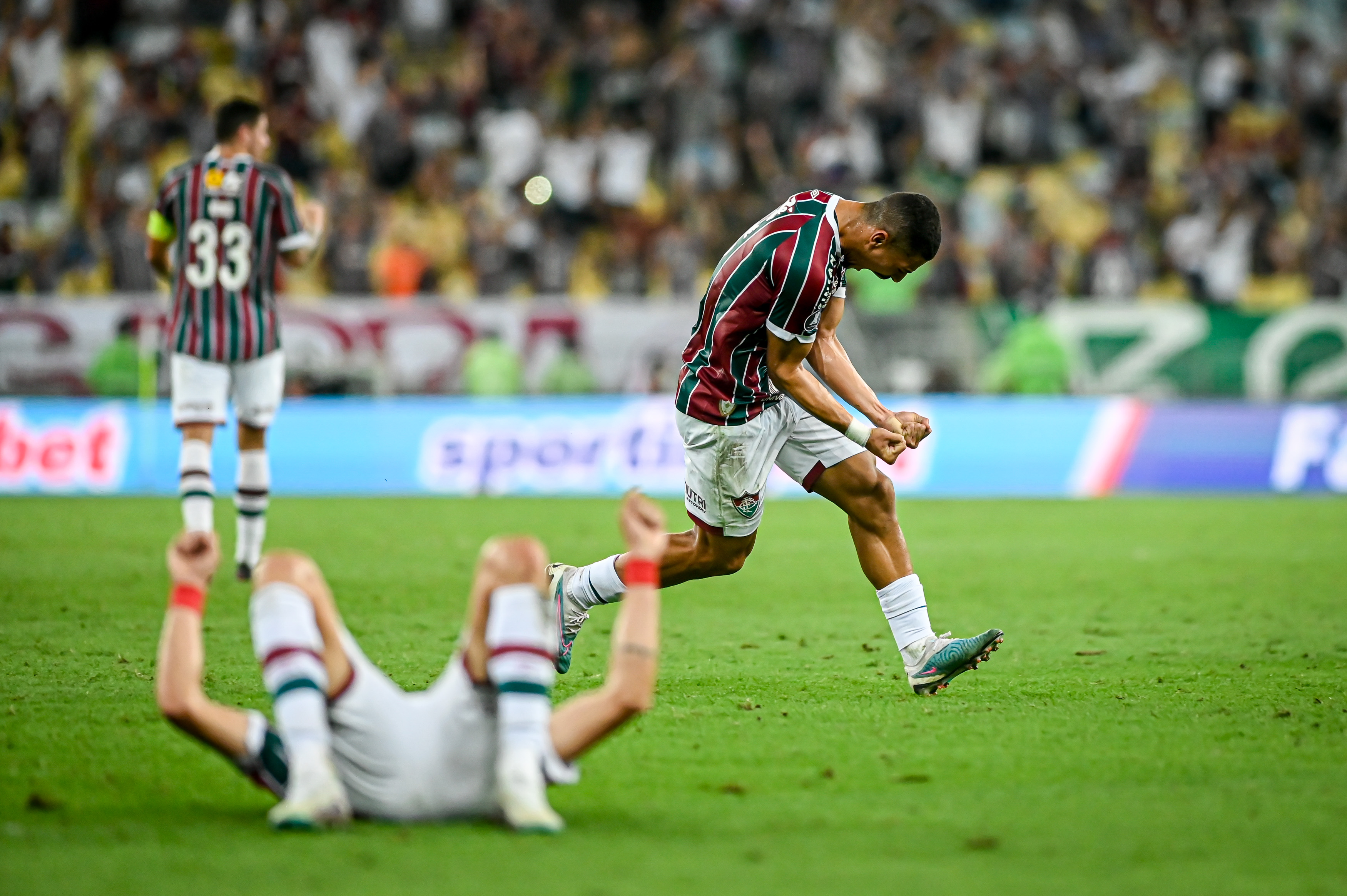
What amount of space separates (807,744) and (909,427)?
1378mm

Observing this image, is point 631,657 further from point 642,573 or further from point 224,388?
point 224,388

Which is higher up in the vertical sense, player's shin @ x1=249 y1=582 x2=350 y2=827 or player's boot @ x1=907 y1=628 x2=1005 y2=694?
player's shin @ x1=249 y1=582 x2=350 y2=827

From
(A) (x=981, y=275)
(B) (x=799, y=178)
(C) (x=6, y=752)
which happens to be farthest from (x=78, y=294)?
(C) (x=6, y=752)

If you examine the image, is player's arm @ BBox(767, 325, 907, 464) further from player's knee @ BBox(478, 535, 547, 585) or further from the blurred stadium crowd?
the blurred stadium crowd

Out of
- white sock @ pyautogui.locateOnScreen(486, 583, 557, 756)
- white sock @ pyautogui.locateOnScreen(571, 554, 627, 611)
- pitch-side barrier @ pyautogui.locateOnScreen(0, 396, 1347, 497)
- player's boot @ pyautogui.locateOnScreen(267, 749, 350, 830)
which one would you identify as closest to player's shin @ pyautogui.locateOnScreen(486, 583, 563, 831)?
white sock @ pyautogui.locateOnScreen(486, 583, 557, 756)

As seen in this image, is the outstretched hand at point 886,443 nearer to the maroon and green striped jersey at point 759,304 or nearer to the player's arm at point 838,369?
the player's arm at point 838,369

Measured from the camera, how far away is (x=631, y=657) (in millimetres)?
4023

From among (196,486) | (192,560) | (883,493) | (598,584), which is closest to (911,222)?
(883,493)

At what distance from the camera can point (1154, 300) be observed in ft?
61.9

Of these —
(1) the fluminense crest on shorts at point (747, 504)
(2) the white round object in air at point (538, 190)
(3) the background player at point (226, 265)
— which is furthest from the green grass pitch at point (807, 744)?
(2) the white round object in air at point (538, 190)

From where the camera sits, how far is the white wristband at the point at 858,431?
239 inches

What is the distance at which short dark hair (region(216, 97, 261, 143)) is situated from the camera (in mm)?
8922

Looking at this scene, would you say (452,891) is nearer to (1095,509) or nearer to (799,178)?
(1095,509)

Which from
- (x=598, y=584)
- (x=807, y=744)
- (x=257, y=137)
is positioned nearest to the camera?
(x=807, y=744)
